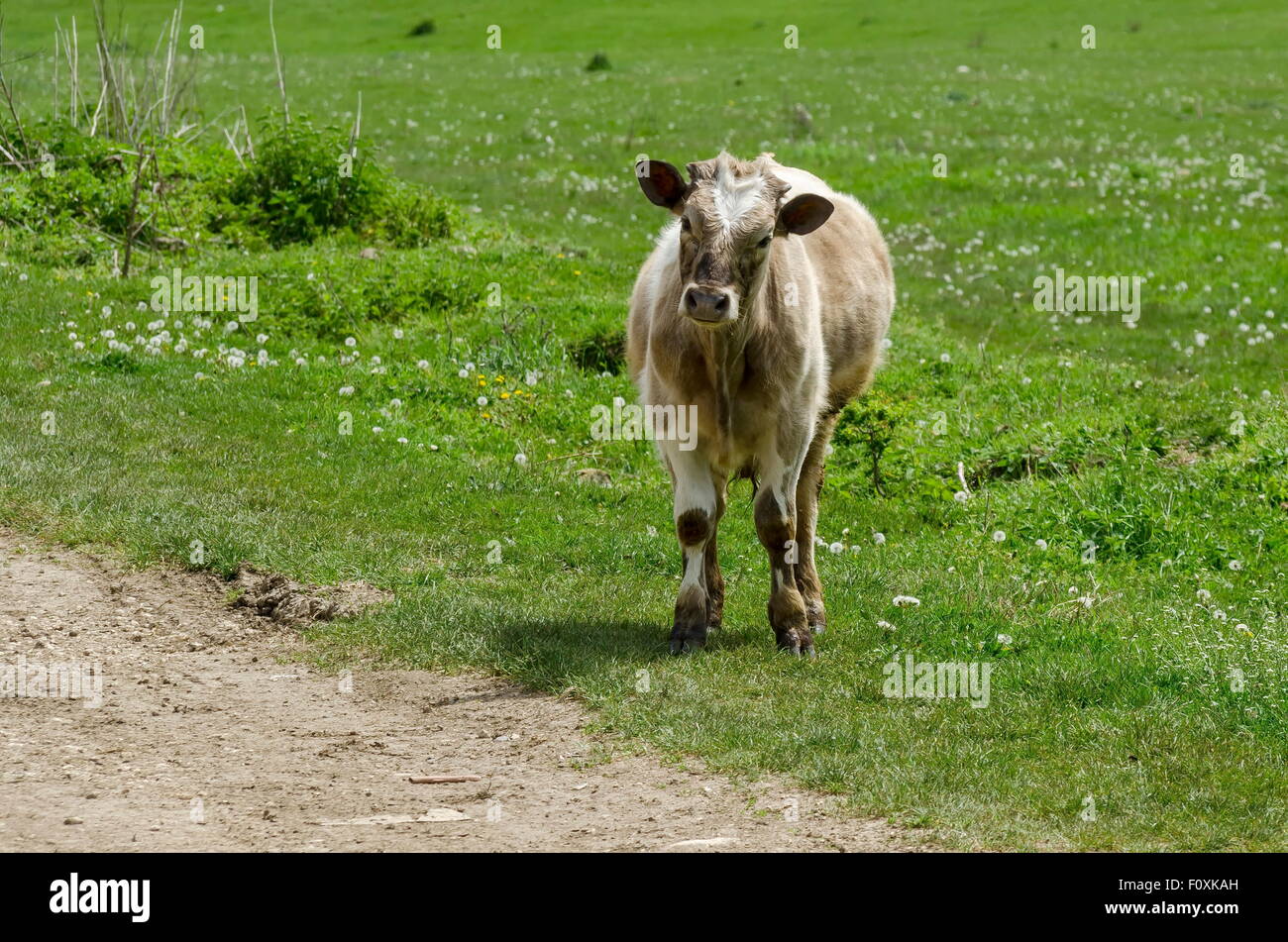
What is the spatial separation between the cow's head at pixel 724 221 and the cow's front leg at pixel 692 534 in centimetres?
125

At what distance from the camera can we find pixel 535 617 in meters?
9.70

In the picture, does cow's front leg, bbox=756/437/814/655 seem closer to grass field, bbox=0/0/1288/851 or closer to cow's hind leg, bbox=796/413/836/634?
grass field, bbox=0/0/1288/851

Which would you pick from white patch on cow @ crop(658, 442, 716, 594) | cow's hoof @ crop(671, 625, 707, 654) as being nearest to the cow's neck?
white patch on cow @ crop(658, 442, 716, 594)

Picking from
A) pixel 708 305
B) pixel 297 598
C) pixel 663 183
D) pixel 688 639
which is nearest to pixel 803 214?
pixel 663 183

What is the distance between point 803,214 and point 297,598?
424cm

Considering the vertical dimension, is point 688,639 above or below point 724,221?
below

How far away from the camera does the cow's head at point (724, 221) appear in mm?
7930

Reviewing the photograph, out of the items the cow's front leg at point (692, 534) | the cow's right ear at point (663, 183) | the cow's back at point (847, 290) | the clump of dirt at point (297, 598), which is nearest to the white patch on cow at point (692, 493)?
the cow's front leg at point (692, 534)

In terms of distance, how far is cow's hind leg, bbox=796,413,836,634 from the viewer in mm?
9961

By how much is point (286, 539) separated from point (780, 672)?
410cm

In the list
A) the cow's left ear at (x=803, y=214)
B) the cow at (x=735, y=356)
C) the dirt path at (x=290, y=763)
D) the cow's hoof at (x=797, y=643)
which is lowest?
the dirt path at (x=290, y=763)

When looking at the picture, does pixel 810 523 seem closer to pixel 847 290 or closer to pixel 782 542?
pixel 782 542

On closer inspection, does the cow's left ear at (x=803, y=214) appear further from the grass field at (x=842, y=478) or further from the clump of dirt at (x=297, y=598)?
the clump of dirt at (x=297, y=598)

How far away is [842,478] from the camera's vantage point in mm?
13758
